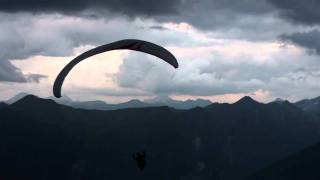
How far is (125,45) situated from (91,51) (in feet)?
10.1

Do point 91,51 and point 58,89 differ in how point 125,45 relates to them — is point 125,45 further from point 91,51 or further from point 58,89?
point 58,89

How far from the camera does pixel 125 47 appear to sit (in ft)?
156

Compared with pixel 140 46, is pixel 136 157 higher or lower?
lower

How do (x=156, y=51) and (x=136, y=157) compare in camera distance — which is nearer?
(x=136, y=157)

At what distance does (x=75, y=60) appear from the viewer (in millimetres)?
47562

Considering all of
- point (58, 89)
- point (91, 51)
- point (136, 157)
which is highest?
point (91, 51)

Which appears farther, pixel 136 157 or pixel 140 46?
pixel 140 46

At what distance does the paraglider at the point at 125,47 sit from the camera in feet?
152

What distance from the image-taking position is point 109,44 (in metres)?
45.9

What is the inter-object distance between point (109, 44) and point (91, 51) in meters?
1.98

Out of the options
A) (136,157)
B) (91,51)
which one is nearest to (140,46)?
(91,51)

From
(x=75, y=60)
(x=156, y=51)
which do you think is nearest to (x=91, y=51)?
(x=75, y=60)

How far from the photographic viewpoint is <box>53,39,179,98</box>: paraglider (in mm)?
46344

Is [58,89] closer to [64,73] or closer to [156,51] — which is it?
[64,73]
